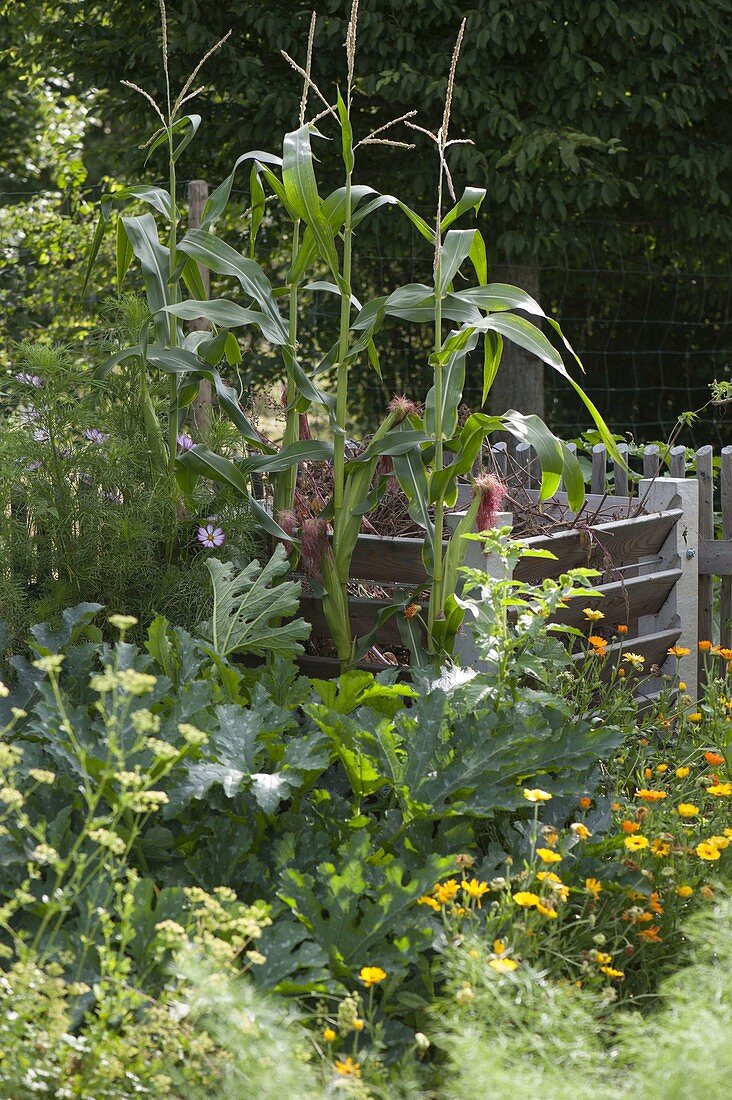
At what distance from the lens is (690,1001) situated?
1.62 m

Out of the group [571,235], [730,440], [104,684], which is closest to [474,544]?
[104,684]

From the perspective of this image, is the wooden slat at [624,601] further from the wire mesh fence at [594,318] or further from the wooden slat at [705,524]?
the wire mesh fence at [594,318]

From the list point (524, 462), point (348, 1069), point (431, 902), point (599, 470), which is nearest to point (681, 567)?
point (599, 470)

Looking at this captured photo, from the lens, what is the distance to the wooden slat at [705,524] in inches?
154

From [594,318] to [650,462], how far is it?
12.2ft

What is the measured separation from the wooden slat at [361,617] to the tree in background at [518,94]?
3458 mm

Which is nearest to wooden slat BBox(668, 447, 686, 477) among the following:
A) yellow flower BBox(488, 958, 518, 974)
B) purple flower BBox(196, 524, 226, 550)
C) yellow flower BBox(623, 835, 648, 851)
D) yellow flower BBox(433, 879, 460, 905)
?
purple flower BBox(196, 524, 226, 550)

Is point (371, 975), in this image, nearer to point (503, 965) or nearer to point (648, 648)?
point (503, 965)

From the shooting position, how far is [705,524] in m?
4.02

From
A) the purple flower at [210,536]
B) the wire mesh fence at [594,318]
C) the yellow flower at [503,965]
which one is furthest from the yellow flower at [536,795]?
the wire mesh fence at [594,318]

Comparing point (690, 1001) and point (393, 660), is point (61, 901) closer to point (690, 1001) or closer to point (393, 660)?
point (690, 1001)

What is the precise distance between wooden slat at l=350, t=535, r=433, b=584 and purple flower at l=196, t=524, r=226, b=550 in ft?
1.27

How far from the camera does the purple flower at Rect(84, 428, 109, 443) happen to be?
3.03 meters

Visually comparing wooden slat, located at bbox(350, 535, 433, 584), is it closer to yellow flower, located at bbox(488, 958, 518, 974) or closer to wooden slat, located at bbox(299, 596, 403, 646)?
wooden slat, located at bbox(299, 596, 403, 646)
